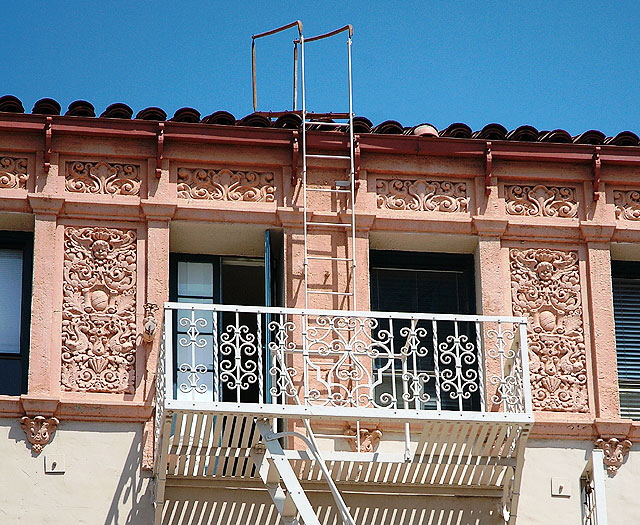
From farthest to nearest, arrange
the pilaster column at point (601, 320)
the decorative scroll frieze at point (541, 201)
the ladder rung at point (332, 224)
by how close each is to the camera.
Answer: the decorative scroll frieze at point (541, 201), the ladder rung at point (332, 224), the pilaster column at point (601, 320)

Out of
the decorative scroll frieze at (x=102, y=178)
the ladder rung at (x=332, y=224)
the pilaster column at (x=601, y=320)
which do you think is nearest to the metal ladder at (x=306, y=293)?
the ladder rung at (x=332, y=224)

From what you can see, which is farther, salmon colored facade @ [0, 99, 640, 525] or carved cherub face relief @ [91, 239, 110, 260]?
carved cherub face relief @ [91, 239, 110, 260]

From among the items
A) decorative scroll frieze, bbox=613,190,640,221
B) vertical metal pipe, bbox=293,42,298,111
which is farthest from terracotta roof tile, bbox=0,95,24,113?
decorative scroll frieze, bbox=613,190,640,221

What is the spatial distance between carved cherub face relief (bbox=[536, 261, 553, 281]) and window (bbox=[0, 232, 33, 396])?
485 centimetres

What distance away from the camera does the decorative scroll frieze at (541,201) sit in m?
16.7

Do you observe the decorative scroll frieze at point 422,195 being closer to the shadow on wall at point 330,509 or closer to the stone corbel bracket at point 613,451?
the stone corbel bracket at point 613,451

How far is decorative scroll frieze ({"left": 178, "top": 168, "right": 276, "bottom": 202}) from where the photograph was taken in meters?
16.4

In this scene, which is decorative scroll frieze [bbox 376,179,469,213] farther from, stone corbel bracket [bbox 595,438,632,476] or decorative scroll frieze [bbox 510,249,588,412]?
stone corbel bracket [bbox 595,438,632,476]

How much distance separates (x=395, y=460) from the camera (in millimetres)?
14773

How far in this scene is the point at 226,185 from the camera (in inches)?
648

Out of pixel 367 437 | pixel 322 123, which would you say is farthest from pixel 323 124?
pixel 367 437

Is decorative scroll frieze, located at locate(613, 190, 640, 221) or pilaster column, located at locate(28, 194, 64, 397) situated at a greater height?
decorative scroll frieze, located at locate(613, 190, 640, 221)

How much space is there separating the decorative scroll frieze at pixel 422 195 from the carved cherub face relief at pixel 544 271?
92 centimetres

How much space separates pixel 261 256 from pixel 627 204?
365cm
